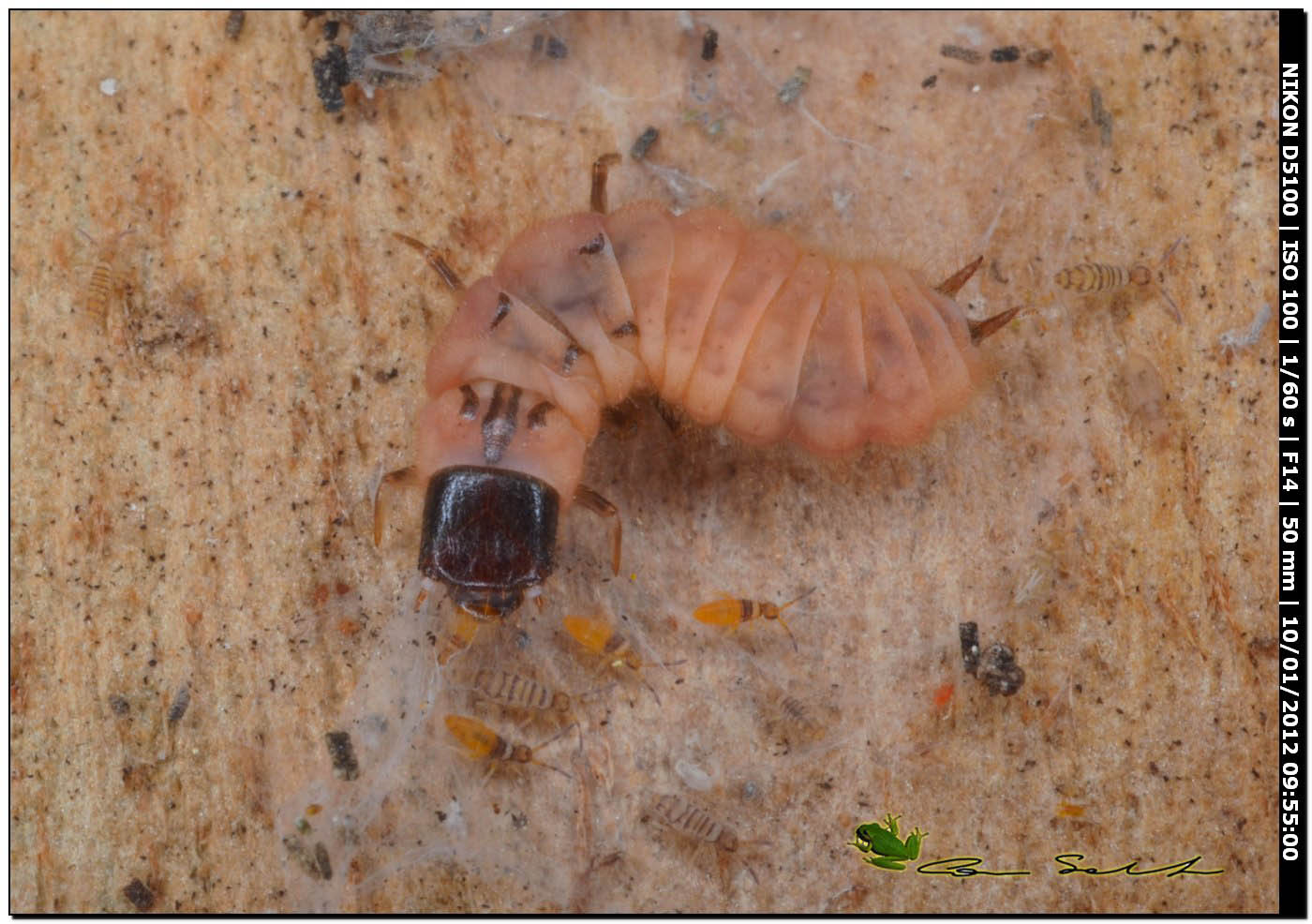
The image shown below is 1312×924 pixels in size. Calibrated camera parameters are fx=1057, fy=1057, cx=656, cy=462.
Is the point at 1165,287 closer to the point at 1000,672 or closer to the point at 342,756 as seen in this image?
the point at 1000,672

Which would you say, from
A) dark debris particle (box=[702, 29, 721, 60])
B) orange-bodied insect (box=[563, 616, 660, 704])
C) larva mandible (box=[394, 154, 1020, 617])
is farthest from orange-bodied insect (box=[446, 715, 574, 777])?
dark debris particle (box=[702, 29, 721, 60])

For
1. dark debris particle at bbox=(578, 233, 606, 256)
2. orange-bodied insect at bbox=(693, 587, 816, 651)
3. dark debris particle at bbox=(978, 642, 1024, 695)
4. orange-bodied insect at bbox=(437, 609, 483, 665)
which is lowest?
dark debris particle at bbox=(978, 642, 1024, 695)

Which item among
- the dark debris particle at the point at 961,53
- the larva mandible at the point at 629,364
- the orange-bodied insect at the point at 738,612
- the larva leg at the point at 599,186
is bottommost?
the orange-bodied insect at the point at 738,612

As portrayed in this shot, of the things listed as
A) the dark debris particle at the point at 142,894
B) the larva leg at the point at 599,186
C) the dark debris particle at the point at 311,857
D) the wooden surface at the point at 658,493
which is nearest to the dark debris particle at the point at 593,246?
the larva leg at the point at 599,186

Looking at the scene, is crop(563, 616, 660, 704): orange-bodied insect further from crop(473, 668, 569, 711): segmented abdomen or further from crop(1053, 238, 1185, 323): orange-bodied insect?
crop(1053, 238, 1185, 323): orange-bodied insect

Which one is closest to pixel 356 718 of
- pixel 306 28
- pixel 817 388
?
pixel 817 388

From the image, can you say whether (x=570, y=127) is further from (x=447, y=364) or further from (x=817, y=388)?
(x=817, y=388)

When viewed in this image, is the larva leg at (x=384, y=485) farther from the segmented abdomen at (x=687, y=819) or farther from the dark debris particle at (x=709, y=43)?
the dark debris particle at (x=709, y=43)
